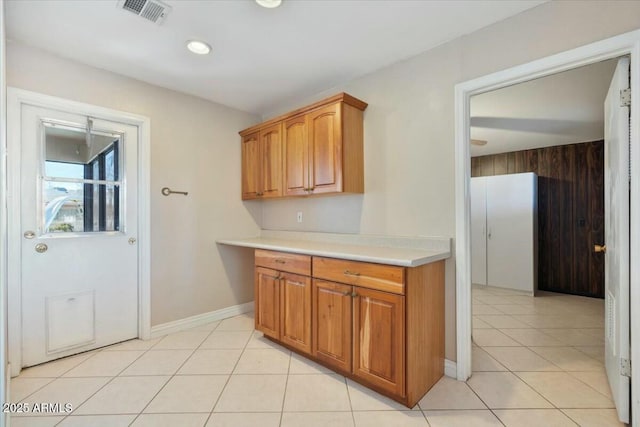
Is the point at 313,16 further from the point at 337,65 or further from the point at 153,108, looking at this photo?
the point at 153,108

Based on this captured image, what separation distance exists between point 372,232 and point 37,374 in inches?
108

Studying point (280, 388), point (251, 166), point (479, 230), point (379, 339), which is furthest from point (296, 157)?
point (479, 230)

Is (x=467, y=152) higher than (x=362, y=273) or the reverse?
higher

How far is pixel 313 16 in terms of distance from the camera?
76.6 inches

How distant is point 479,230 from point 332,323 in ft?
13.0

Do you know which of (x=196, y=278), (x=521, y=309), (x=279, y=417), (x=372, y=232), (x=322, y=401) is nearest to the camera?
(x=279, y=417)

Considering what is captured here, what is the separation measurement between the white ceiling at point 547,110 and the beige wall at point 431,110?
0.76 metres

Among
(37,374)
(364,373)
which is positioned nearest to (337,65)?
(364,373)

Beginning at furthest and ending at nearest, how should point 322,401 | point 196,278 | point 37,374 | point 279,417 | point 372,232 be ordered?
point 196,278, point 372,232, point 37,374, point 322,401, point 279,417

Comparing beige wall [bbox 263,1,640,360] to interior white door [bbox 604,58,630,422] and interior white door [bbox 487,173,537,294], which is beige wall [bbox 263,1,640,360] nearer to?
interior white door [bbox 604,58,630,422]

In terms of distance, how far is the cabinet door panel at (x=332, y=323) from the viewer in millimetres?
2094

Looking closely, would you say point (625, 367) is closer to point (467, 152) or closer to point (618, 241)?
point (618, 241)

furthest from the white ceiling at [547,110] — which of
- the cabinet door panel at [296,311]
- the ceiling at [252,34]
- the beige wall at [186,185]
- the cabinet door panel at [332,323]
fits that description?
the beige wall at [186,185]

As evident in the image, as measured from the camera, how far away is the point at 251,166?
3451 mm
